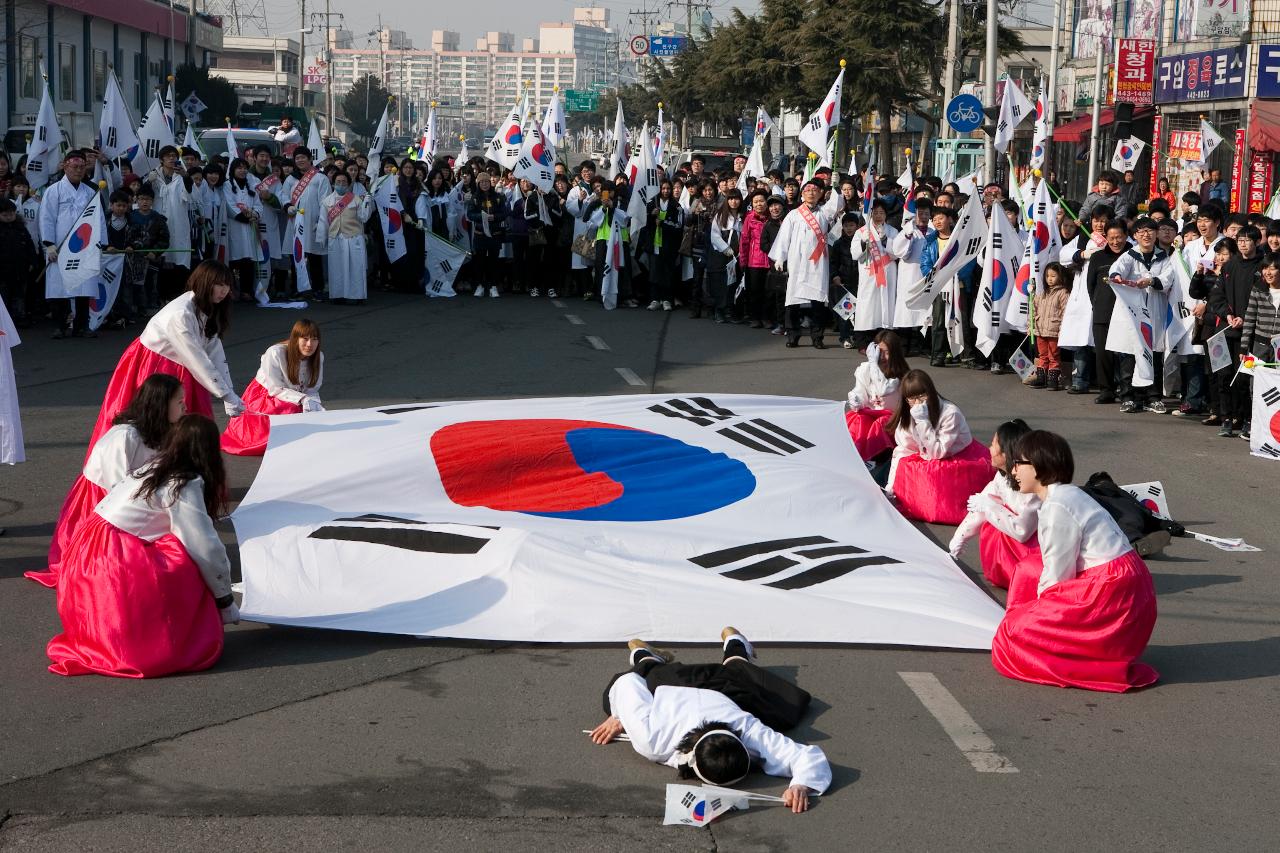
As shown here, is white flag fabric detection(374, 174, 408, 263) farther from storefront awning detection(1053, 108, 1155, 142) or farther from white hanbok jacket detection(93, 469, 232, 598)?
storefront awning detection(1053, 108, 1155, 142)

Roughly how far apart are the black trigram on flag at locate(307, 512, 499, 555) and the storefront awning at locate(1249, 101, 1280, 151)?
87.8 feet

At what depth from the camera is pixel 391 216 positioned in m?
23.8

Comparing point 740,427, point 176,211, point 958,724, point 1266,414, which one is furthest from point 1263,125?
point 958,724

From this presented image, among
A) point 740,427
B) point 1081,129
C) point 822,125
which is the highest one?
point 1081,129

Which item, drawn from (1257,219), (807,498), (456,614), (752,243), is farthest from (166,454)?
(752,243)

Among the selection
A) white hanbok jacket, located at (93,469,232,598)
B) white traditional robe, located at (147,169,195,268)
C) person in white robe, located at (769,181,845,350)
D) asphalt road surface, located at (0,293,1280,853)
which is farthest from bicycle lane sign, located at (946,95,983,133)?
white hanbok jacket, located at (93,469,232,598)

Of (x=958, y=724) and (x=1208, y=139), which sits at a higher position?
(x=1208, y=139)

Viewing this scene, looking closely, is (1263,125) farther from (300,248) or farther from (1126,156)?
(300,248)

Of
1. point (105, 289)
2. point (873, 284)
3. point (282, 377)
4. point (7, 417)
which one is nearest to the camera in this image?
point (7, 417)

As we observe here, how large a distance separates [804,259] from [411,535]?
39.0 feet

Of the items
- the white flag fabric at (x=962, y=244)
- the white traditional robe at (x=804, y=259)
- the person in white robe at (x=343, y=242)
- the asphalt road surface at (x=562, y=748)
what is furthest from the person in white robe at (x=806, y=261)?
the asphalt road surface at (x=562, y=748)

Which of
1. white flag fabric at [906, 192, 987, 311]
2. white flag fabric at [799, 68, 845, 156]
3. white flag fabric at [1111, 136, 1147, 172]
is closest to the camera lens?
white flag fabric at [906, 192, 987, 311]

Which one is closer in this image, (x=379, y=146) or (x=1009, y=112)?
(x=1009, y=112)

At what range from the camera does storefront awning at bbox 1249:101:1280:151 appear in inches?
1203
